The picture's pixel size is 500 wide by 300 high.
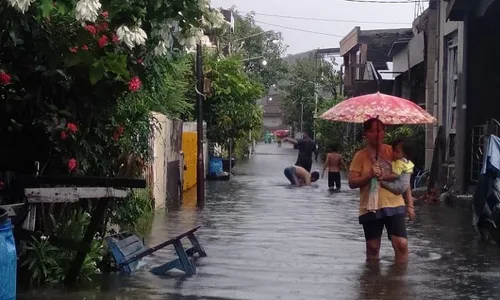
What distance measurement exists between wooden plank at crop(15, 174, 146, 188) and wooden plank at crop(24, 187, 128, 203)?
0.30 feet

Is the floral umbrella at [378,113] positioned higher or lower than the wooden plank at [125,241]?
higher

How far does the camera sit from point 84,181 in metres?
8.23

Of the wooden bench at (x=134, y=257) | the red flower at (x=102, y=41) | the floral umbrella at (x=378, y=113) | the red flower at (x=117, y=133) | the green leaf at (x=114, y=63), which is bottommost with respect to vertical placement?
the wooden bench at (x=134, y=257)

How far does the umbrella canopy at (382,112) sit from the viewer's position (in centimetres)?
1030

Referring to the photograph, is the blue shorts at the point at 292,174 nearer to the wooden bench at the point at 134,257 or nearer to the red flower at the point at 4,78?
the wooden bench at the point at 134,257

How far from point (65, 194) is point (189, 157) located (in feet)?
52.1

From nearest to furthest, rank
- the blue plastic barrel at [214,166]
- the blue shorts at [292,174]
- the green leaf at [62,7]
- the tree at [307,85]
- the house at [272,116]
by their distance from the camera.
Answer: the green leaf at [62,7] → the blue shorts at [292,174] → the blue plastic barrel at [214,166] → the tree at [307,85] → the house at [272,116]

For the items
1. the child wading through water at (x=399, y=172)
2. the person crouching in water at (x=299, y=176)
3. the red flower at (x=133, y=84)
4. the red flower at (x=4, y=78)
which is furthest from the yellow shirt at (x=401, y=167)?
the person crouching in water at (x=299, y=176)

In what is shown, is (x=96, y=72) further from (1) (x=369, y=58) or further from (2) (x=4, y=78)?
(1) (x=369, y=58)

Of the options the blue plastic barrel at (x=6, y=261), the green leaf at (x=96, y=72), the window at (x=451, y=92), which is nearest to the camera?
the blue plastic barrel at (x=6, y=261)

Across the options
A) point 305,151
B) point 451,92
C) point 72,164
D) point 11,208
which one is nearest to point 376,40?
point 305,151

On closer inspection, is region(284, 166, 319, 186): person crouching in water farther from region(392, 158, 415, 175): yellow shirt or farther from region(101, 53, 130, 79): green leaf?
region(101, 53, 130, 79): green leaf

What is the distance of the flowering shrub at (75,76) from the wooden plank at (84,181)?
45 centimetres

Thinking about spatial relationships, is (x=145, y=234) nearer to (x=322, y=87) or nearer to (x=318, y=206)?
(x=318, y=206)
